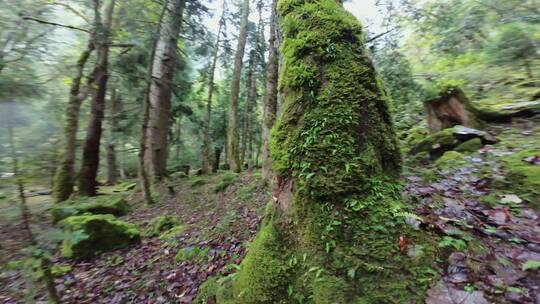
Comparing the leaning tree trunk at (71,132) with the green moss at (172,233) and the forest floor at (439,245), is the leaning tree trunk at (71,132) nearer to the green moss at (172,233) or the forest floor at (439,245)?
the forest floor at (439,245)

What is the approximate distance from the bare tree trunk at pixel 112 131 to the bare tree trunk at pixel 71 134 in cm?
166

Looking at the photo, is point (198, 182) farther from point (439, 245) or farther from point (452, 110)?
point (439, 245)

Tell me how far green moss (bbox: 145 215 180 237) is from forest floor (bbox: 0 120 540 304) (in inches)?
8.8

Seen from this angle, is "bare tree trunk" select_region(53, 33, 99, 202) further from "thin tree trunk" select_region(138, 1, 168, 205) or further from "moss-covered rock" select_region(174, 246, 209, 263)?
"moss-covered rock" select_region(174, 246, 209, 263)

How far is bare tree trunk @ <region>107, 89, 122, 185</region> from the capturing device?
13.6m

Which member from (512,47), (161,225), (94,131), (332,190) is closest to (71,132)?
(94,131)

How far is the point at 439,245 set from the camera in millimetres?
2324

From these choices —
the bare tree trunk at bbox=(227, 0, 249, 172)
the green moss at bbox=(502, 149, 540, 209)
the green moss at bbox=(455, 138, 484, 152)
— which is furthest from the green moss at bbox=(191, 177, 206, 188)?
the green moss at bbox=(502, 149, 540, 209)

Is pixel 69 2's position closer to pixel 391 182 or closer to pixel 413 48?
pixel 391 182

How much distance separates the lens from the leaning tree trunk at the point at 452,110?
646cm

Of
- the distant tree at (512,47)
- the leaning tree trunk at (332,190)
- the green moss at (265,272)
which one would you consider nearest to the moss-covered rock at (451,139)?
the distant tree at (512,47)

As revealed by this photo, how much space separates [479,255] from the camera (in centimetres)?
226

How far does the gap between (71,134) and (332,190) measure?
1077 centimetres

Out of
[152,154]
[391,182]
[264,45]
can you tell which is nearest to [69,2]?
[152,154]
